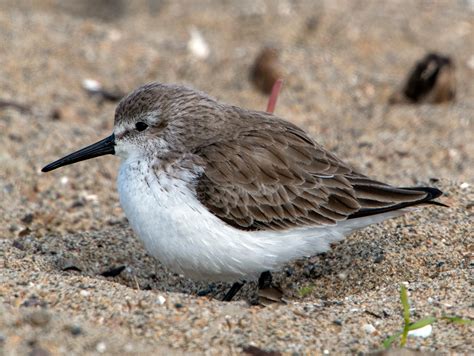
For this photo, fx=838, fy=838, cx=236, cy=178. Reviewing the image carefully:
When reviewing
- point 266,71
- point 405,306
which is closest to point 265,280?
point 405,306

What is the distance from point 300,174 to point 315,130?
3041 mm

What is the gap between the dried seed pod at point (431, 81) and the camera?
813cm

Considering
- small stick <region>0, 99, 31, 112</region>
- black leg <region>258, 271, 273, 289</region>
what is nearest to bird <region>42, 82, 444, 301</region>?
black leg <region>258, 271, 273, 289</region>

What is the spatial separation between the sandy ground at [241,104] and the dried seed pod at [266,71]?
4.5 inches

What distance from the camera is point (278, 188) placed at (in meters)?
4.84

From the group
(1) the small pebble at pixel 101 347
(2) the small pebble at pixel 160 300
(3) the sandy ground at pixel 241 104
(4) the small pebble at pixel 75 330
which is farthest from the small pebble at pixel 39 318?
(2) the small pebble at pixel 160 300

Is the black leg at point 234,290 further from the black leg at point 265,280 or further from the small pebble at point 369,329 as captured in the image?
the small pebble at point 369,329

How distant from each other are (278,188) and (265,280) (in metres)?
0.59

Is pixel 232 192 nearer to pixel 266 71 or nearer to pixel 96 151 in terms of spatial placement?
pixel 96 151

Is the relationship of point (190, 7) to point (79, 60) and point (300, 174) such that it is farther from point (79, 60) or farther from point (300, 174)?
point (300, 174)

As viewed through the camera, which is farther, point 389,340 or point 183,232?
point 183,232

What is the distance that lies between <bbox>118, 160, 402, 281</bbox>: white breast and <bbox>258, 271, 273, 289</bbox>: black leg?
0.14 metres

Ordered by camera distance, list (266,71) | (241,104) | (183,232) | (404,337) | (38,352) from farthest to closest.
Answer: (266,71) → (241,104) → (183,232) → (404,337) → (38,352)

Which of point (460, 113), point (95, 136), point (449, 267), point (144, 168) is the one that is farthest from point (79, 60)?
point (449, 267)
